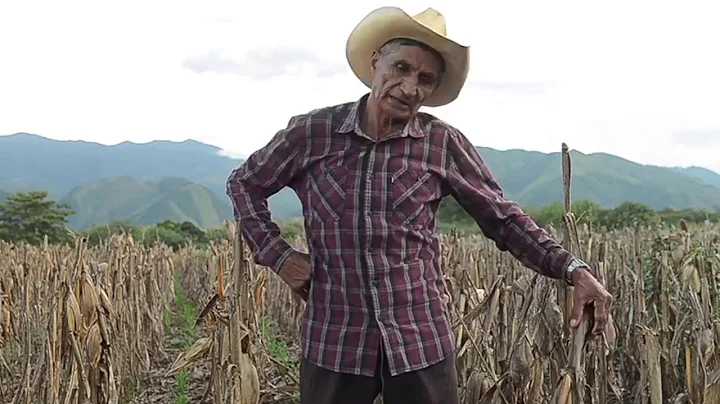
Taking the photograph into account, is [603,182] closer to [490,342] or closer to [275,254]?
[490,342]

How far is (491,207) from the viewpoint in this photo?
177cm

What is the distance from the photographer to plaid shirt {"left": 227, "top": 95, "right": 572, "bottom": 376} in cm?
166

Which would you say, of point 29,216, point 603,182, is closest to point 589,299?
point 29,216

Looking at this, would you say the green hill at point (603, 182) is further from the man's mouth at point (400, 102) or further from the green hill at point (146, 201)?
the man's mouth at point (400, 102)

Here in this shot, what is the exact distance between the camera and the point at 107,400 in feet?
7.52

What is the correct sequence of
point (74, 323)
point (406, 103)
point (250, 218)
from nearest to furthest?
point (406, 103), point (250, 218), point (74, 323)

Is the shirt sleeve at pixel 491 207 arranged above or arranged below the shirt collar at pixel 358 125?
below

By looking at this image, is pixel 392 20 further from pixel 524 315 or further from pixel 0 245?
pixel 0 245

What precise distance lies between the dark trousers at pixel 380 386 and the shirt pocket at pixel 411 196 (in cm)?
32

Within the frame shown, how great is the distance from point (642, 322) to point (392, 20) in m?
2.09

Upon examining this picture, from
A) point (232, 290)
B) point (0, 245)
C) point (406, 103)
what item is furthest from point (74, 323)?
point (0, 245)

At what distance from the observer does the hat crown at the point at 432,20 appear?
1.67m

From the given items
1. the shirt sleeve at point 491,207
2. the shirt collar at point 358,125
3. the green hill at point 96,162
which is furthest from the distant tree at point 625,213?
the green hill at point 96,162

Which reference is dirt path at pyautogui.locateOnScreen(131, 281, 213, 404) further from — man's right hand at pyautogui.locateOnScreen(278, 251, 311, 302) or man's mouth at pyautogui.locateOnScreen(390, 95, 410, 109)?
man's mouth at pyautogui.locateOnScreen(390, 95, 410, 109)
